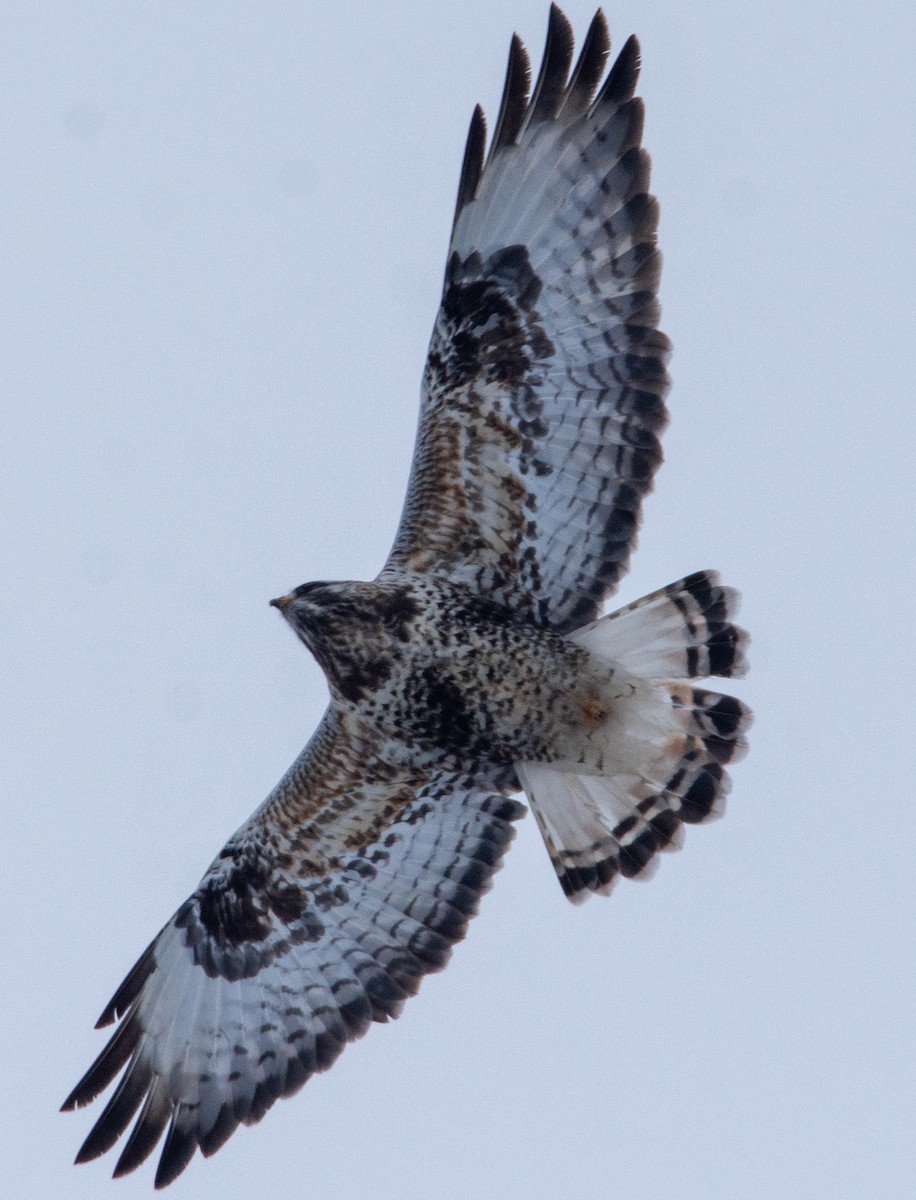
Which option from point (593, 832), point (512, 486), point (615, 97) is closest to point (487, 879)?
point (593, 832)

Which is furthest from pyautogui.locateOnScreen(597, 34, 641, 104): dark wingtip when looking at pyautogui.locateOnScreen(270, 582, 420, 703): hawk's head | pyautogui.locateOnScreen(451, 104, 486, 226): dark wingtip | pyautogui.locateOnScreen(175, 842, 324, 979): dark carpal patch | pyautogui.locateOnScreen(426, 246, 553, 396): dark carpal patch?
pyautogui.locateOnScreen(175, 842, 324, 979): dark carpal patch

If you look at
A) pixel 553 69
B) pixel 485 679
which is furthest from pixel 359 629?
pixel 553 69

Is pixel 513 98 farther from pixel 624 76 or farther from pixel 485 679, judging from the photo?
pixel 485 679

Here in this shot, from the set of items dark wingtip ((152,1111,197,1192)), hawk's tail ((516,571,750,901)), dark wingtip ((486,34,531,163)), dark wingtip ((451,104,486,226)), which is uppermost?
dark wingtip ((486,34,531,163))

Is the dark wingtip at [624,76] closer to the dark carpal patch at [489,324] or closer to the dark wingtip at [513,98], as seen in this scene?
the dark wingtip at [513,98]

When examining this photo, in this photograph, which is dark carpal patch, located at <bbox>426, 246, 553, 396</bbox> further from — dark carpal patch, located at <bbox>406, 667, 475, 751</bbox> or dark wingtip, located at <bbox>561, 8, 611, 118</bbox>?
dark carpal patch, located at <bbox>406, 667, 475, 751</bbox>
